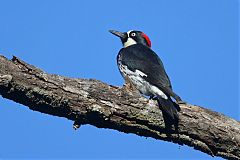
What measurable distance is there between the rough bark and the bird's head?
10.9ft

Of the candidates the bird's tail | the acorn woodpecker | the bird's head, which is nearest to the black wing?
the acorn woodpecker

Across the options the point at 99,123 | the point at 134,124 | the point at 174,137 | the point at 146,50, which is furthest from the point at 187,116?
the point at 146,50

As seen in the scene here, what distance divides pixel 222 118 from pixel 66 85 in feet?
5.17

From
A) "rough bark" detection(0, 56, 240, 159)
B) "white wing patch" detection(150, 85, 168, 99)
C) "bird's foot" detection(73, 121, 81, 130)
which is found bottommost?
"bird's foot" detection(73, 121, 81, 130)

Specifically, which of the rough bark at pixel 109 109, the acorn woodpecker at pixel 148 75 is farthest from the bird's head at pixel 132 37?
the rough bark at pixel 109 109

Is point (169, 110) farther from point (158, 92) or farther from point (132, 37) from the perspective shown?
point (132, 37)

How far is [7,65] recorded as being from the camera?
4.09 metres

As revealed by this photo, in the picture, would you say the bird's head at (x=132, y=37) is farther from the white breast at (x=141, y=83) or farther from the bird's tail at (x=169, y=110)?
the bird's tail at (x=169, y=110)

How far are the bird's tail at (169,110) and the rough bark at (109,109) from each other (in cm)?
5

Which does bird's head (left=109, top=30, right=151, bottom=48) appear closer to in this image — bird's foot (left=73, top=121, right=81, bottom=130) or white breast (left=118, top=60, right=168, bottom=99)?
white breast (left=118, top=60, right=168, bottom=99)

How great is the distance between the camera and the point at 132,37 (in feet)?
25.6

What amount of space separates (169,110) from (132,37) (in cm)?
356

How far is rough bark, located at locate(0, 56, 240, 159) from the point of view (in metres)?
4.03

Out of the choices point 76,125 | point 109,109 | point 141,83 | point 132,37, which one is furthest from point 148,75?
point 132,37
